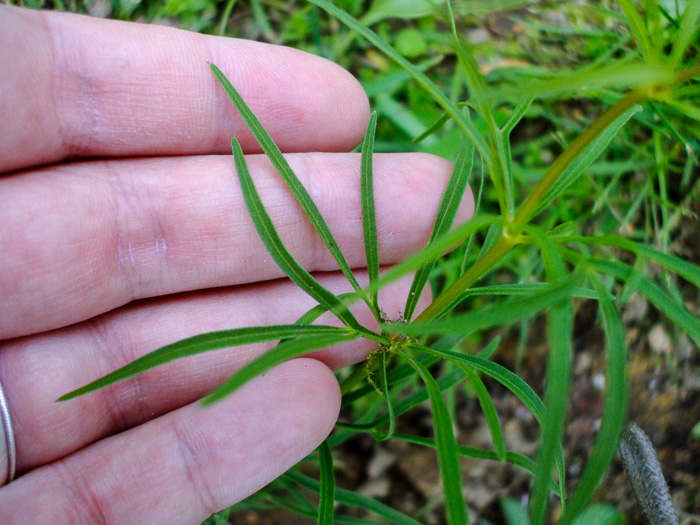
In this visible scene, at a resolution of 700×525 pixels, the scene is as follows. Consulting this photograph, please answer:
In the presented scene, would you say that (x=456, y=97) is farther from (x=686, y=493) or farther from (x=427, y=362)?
(x=686, y=493)

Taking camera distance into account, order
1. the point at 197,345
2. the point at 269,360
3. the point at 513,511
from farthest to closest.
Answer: the point at 513,511
the point at 197,345
the point at 269,360

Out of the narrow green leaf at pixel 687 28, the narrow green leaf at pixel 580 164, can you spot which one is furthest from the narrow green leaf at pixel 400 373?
the narrow green leaf at pixel 687 28

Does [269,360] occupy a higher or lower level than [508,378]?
higher

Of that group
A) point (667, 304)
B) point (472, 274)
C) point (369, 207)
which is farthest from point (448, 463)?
point (369, 207)

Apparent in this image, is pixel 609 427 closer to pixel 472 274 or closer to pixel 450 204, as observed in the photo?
pixel 472 274

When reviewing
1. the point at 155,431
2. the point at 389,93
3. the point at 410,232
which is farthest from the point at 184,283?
the point at 389,93
